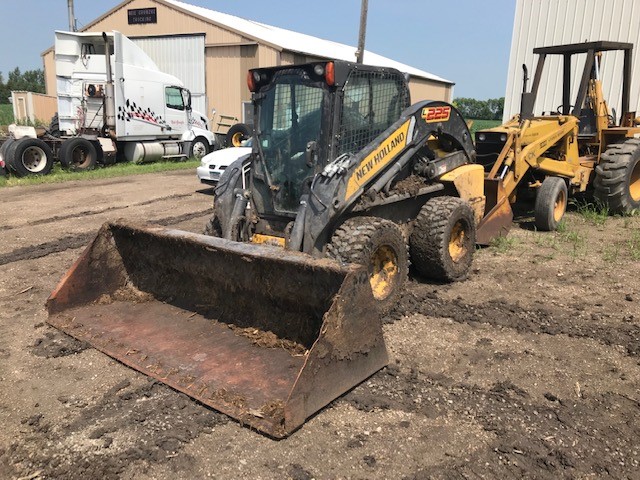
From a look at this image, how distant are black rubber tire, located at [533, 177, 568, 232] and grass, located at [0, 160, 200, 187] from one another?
1104 cm

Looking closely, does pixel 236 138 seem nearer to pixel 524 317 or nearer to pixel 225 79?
pixel 225 79

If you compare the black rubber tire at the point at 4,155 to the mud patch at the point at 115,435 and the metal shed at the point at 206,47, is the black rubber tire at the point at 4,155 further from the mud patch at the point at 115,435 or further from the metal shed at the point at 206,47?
the mud patch at the point at 115,435

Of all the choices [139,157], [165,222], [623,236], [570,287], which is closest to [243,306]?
[570,287]

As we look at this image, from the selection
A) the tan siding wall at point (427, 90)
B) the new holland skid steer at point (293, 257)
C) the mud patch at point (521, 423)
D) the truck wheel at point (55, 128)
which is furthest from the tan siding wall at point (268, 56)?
the mud patch at point (521, 423)

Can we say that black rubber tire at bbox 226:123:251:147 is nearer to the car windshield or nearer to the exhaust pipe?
the exhaust pipe

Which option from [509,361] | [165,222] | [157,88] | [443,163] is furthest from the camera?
[157,88]

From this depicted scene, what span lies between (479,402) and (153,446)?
80.5 inches

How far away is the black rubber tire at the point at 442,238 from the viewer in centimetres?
553

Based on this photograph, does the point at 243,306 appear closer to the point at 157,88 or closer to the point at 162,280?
the point at 162,280

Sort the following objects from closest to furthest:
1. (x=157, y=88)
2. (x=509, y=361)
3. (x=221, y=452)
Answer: (x=221, y=452), (x=509, y=361), (x=157, y=88)

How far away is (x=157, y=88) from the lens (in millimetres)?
16672

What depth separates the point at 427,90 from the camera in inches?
1409

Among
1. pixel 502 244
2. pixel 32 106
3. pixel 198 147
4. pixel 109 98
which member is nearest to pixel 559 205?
pixel 502 244

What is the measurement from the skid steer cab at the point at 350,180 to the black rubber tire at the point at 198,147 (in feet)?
43.2
